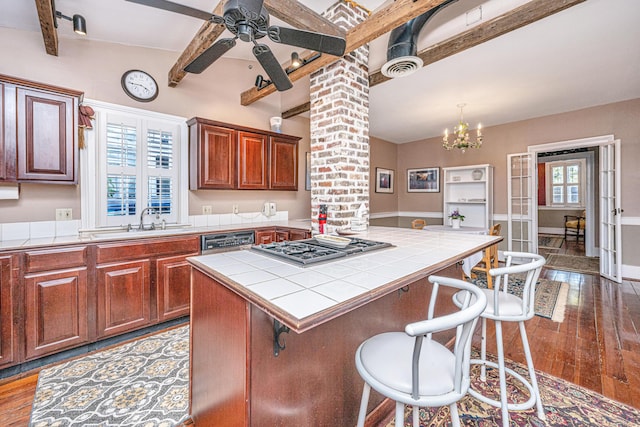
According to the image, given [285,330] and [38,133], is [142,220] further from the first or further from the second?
[285,330]

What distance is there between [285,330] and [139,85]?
3.38 meters

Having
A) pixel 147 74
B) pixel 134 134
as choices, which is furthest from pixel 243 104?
pixel 134 134

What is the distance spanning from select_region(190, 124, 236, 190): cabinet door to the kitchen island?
2025 millimetres

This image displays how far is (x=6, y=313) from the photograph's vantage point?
194 centimetres

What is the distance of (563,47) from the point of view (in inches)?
113

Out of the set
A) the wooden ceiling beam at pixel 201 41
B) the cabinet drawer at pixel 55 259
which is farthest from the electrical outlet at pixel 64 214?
the wooden ceiling beam at pixel 201 41

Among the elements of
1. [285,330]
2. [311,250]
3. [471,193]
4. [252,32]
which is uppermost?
[252,32]

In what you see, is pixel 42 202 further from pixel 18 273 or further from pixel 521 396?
pixel 521 396

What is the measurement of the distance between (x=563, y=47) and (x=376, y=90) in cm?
207

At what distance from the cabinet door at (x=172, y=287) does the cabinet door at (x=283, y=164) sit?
170cm

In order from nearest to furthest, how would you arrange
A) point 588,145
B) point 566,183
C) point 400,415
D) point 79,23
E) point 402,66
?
point 400,415
point 79,23
point 402,66
point 588,145
point 566,183

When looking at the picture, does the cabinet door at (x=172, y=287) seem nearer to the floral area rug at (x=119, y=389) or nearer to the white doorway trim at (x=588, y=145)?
the floral area rug at (x=119, y=389)

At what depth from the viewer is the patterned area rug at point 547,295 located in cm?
297

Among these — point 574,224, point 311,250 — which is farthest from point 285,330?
point 574,224
